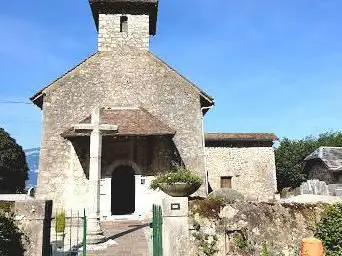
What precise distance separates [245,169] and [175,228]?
20.1m

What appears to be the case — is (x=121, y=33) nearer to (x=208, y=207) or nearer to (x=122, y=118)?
(x=122, y=118)

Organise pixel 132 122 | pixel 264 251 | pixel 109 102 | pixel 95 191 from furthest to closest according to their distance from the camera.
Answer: pixel 109 102, pixel 132 122, pixel 95 191, pixel 264 251

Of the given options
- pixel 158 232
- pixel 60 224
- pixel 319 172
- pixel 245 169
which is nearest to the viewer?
pixel 158 232

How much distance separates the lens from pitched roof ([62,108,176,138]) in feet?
54.0

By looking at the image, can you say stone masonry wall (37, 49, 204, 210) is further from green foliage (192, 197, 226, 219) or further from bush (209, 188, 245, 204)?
green foliage (192, 197, 226, 219)

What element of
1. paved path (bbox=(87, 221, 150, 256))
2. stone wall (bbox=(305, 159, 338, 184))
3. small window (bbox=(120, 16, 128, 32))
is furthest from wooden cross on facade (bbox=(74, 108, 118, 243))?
stone wall (bbox=(305, 159, 338, 184))

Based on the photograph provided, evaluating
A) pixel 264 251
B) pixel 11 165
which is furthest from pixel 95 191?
pixel 11 165

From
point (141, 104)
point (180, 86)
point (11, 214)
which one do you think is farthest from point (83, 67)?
point (11, 214)

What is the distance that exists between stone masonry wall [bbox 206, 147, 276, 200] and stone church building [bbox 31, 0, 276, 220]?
7.35m

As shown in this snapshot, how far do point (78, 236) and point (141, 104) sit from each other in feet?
27.8

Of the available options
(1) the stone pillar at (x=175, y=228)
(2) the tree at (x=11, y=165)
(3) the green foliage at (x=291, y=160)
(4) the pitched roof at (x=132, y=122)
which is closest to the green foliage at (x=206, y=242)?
(1) the stone pillar at (x=175, y=228)

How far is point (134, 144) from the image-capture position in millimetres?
17609

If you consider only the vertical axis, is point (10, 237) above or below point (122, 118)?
below

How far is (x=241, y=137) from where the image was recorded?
27.5m
